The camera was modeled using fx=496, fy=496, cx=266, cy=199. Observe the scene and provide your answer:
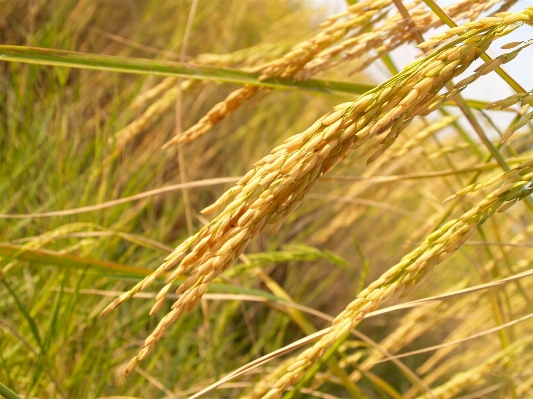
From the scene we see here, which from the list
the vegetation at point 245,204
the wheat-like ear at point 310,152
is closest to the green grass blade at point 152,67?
the vegetation at point 245,204

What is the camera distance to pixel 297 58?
2.13 feet

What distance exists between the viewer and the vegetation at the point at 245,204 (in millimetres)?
395

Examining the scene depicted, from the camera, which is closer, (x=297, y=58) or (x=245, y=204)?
(x=245, y=204)

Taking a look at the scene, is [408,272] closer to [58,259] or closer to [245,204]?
[245,204]

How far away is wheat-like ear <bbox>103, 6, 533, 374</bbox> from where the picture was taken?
0.37m

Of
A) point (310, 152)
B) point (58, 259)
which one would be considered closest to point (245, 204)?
point (310, 152)

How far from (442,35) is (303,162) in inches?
5.9

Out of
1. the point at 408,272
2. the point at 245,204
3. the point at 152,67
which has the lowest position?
the point at 408,272

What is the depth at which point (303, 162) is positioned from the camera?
0.37 m

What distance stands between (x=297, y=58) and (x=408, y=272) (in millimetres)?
347

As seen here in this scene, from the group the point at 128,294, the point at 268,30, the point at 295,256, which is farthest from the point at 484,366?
the point at 268,30

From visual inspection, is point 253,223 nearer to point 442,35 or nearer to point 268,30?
point 442,35

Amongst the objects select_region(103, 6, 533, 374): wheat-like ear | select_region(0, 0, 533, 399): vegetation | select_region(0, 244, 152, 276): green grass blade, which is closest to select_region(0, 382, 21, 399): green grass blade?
select_region(0, 0, 533, 399): vegetation

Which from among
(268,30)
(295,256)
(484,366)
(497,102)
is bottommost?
(484,366)
